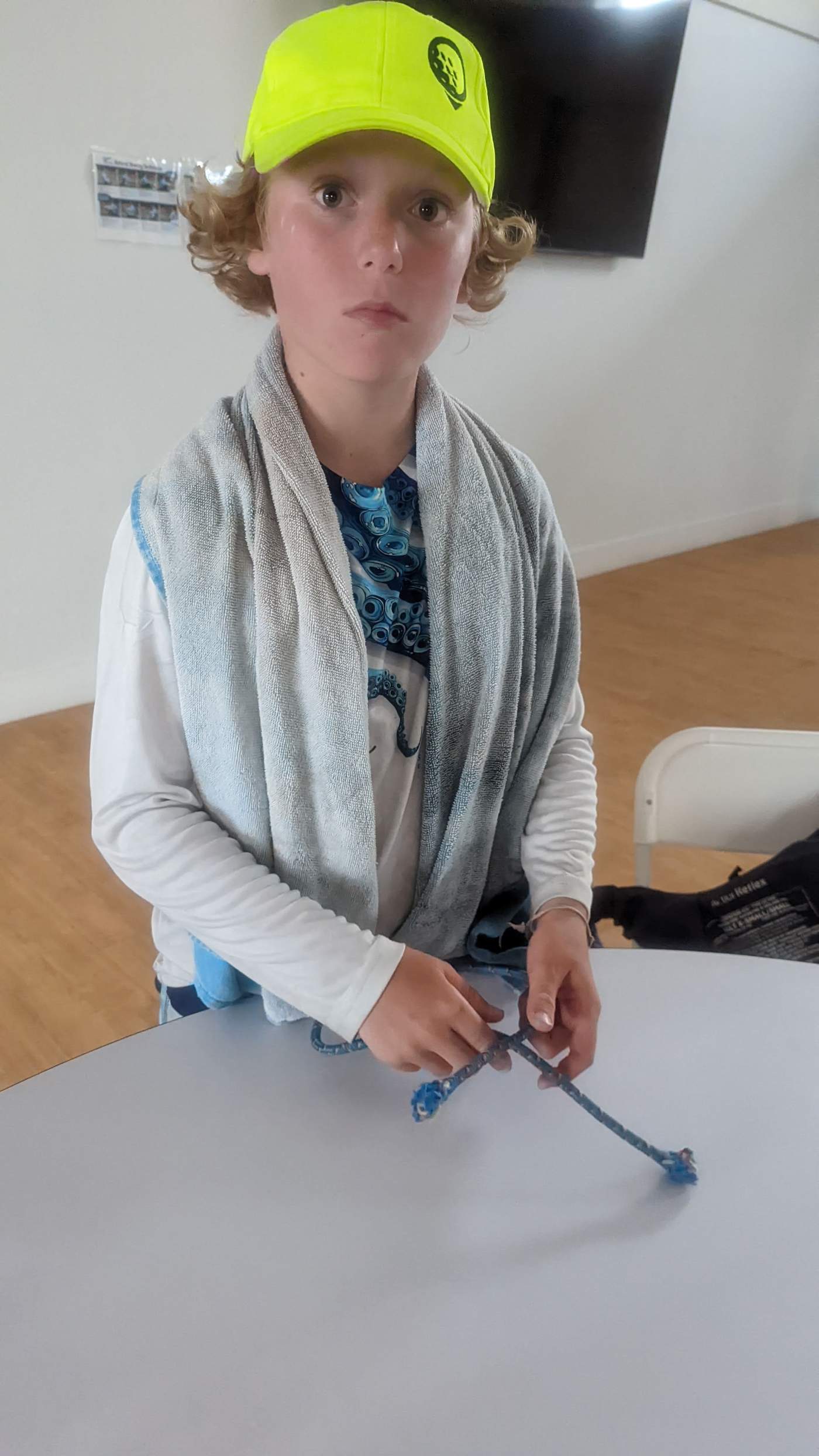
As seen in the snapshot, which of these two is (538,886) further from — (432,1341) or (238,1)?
(238,1)

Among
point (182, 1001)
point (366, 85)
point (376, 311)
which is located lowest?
point (182, 1001)

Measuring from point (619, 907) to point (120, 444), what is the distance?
6.11 ft

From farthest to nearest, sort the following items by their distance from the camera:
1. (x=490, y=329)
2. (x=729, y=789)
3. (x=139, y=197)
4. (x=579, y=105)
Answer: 1. (x=490, y=329)
2. (x=579, y=105)
3. (x=139, y=197)
4. (x=729, y=789)

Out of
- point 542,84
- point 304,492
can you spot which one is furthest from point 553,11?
point 304,492

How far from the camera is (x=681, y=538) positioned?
451 centimetres

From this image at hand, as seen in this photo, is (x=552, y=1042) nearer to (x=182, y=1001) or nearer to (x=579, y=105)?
(x=182, y=1001)

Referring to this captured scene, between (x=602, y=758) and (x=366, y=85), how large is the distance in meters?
2.02

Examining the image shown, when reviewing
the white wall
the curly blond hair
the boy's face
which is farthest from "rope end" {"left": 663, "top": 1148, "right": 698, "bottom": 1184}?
the white wall

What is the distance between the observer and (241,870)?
0.70m

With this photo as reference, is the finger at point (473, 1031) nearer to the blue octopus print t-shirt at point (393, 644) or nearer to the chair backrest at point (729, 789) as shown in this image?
the blue octopus print t-shirt at point (393, 644)

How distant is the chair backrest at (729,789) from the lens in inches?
44.5

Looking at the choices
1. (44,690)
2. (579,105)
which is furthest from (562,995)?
(579,105)

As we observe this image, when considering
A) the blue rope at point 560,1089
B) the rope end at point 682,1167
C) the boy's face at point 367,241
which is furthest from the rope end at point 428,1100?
the boy's face at point 367,241

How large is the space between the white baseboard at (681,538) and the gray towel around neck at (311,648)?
3.18 meters
